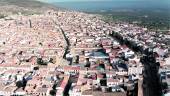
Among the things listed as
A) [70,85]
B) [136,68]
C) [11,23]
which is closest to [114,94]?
[70,85]

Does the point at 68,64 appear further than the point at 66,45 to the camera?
No

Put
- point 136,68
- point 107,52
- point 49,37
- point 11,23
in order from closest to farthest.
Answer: point 136,68 < point 107,52 < point 49,37 < point 11,23

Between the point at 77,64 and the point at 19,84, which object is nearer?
the point at 19,84

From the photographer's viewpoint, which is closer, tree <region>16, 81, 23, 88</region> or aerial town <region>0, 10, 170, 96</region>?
aerial town <region>0, 10, 170, 96</region>

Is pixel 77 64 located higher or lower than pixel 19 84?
higher

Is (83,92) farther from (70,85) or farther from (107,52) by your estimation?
(107,52)

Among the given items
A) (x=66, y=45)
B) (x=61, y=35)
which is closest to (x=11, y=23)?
(x=61, y=35)

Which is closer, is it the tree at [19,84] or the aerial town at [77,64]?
the aerial town at [77,64]

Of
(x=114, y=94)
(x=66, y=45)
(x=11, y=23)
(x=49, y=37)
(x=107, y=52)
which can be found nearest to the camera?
(x=114, y=94)
